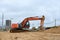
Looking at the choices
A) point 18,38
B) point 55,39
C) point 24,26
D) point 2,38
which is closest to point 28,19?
point 24,26

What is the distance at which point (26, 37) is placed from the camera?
20828 mm

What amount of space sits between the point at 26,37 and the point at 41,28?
12765mm

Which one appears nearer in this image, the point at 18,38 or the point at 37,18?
the point at 18,38

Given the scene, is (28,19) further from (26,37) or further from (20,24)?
(26,37)

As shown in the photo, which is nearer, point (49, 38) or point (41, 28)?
point (49, 38)

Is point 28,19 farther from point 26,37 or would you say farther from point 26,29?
point 26,37

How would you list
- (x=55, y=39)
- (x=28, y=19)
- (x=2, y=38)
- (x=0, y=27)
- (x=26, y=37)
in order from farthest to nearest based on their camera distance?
(x=0, y=27), (x=28, y=19), (x=2, y=38), (x=26, y=37), (x=55, y=39)

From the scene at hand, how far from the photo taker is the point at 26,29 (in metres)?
34.2

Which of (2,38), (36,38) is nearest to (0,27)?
(2,38)

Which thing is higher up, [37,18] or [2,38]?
[37,18]

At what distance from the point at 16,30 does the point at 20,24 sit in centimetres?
148

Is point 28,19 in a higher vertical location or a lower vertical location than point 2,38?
higher

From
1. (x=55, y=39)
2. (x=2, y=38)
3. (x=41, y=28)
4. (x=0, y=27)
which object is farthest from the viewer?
(x=0, y=27)

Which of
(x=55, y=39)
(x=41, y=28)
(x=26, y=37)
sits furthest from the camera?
(x=41, y=28)
